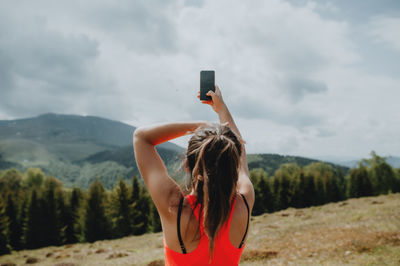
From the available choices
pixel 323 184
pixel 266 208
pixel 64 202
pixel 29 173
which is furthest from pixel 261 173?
pixel 29 173

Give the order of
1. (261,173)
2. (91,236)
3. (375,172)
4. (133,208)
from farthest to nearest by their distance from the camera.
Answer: (375,172)
(261,173)
(133,208)
(91,236)

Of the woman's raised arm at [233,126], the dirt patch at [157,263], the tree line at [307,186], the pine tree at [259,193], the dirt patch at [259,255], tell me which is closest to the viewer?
the woman's raised arm at [233,126]

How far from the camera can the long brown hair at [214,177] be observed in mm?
1849

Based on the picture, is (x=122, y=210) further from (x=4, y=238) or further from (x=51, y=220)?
(x=4, y=238)

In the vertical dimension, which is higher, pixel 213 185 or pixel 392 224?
pixel 213 185

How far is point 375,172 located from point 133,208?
54693 millimetres

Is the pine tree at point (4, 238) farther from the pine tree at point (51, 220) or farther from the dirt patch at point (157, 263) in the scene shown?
the dirt patch at point (157, 263)

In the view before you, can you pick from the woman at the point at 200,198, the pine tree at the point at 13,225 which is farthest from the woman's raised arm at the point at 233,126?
the pine tree at the point at 13,225

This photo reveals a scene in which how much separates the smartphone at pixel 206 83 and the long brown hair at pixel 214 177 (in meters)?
0.91

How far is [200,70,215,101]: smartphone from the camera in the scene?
2.78 m

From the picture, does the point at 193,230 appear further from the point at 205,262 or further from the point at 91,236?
the point at 91,236

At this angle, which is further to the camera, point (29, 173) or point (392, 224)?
point (29, 173)

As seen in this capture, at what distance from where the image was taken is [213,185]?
1.87 meters

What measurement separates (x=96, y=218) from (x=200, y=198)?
131ft
